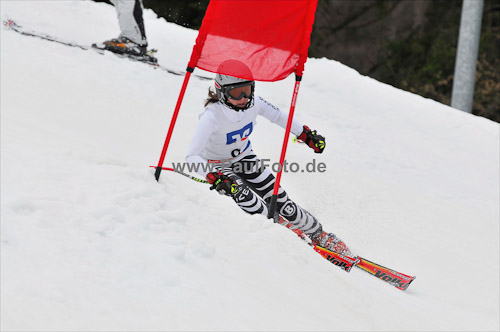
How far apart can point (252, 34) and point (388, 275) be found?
220 cm

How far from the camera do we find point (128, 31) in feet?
26.0

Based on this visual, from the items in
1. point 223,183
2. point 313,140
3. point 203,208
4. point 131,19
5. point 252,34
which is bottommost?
point 203,208

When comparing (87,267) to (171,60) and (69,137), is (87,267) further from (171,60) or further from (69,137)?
(171,60)

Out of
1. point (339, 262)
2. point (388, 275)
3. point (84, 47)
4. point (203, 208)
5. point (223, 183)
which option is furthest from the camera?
point (84, 47)

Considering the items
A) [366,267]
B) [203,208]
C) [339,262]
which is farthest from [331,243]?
[203,208]

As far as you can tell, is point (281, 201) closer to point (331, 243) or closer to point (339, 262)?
point (331, 243)

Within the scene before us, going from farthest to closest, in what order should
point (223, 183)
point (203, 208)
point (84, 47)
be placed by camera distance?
1. point (84, 47)
2. point (223, 183)
3. point (203, 208)

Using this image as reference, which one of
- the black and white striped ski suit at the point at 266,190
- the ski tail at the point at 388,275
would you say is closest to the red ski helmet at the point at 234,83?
the black and white striped ski suit at the point at 266,190

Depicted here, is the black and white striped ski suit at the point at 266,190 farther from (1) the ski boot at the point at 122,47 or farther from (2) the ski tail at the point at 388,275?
(1) the ski boot at the point at 122,47

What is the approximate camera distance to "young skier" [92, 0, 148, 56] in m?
7.84

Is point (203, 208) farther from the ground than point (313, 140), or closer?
closer

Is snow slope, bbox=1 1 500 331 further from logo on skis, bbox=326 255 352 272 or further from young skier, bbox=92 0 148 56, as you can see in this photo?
young skier, bbox=92 0 148 56

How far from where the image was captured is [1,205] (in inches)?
105

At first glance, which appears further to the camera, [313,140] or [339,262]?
[313,140]
